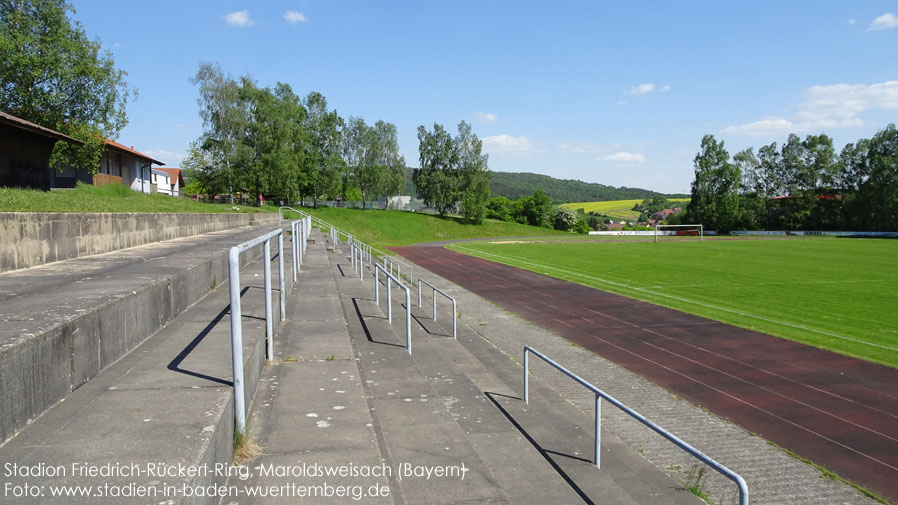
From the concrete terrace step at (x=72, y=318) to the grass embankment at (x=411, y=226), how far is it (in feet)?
200

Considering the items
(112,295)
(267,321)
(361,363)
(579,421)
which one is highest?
(112,295)

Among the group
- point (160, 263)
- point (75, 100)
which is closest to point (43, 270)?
point (160, 263)

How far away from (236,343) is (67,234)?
241 inches

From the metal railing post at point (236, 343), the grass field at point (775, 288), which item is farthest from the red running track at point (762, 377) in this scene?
the metal railing post at point (236, 343)

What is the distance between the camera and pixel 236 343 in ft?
11.3

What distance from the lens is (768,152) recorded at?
96.1 m

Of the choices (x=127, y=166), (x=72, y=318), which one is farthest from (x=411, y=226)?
(x=72, y=318)

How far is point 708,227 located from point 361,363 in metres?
97.8

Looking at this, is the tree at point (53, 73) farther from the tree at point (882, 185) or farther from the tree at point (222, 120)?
the tree at point (882, 185)

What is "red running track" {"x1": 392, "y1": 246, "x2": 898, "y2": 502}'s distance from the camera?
7.15 metres

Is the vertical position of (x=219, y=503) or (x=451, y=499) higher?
(x=219, y=503)

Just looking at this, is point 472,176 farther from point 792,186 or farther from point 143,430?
point 143,430

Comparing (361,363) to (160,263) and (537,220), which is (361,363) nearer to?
(160,263)

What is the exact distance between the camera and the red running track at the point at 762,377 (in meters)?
7.15
